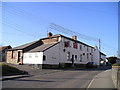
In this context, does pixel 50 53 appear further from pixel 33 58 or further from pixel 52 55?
pixel 33 58

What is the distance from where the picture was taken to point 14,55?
3281cm

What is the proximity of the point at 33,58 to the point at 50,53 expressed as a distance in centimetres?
329

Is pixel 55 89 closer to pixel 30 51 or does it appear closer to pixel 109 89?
pixel 109 89

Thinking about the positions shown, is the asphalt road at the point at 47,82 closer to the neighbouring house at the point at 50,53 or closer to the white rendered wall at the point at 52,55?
the neighbouring house at the point at 50,53

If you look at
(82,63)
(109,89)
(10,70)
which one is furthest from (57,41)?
(109,89)

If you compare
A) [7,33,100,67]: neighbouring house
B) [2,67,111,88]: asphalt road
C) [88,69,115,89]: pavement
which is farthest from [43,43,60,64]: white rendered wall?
[88,69,115,89]: pavement

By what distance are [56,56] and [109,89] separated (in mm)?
21307

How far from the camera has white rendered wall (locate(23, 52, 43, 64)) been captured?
27850 millimetres

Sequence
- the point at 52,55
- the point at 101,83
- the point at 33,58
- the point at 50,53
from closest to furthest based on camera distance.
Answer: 1. the point at 101,83
2. the point at 33,58
3. the point at 50,53
4. the point at 52,55

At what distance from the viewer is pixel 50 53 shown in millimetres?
29578

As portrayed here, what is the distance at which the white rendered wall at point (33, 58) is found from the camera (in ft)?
91.4

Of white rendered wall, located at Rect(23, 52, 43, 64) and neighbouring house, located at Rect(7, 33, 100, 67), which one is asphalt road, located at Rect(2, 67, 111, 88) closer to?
white rendered wall, located at Rect(23, 52, 43, 64)

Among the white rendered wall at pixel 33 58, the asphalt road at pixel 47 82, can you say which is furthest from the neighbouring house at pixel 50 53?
the asphalt road at pixel 47 82

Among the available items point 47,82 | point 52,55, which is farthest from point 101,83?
point 52,55
